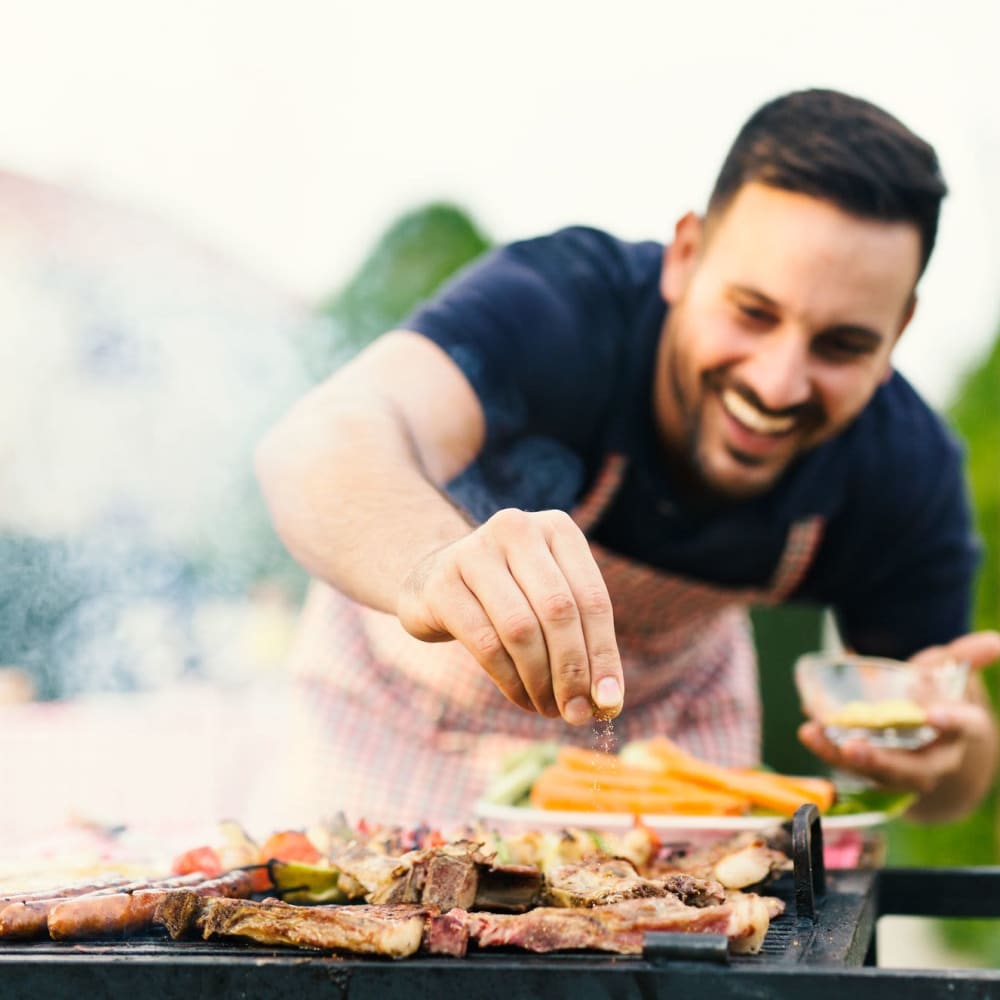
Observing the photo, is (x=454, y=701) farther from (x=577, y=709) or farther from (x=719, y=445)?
(x=577, y=709)

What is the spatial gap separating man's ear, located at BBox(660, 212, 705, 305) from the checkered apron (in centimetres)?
50

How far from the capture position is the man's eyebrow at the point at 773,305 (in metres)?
2.33

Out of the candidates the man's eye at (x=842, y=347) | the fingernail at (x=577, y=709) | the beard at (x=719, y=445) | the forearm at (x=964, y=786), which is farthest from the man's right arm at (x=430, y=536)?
the forearm at (x=964, y=786)

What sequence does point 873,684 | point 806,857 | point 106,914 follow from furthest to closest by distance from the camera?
point 873,684 → point 806,857 → point 106,914

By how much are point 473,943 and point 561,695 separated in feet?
0.89

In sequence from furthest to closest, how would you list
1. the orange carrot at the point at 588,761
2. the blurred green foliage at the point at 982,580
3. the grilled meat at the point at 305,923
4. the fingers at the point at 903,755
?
1. the blurred green foliage at the point at 982,580
2. the fingers at the point at 903,755
3. the orange carrot at the point at 588,761
4. the grilled meat at the point at 305,923

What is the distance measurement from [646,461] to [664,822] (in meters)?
1.01

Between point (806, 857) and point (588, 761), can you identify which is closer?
point (806, 857)

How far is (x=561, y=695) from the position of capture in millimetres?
1176

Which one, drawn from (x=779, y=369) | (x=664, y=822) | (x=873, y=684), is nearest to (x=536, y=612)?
(x=664, y=822)

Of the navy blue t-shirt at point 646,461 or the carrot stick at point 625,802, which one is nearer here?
the carrot stick at point 625,802

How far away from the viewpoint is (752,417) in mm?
2441

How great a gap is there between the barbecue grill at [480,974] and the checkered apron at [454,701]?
5.17 feet

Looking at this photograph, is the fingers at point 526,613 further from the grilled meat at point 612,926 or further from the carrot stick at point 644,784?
the carrot stick at point 644,784
